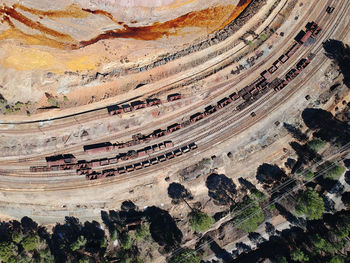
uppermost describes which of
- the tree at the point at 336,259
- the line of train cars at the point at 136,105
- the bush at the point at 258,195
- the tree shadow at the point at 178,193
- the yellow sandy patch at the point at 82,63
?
the yellow sandy patch at the point at 82,63

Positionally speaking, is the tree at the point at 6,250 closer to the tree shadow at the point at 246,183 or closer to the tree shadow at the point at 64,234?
the tree shadow at the point at 64,234

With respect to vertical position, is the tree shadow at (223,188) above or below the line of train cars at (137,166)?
below

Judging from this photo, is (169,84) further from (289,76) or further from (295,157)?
(295,157)

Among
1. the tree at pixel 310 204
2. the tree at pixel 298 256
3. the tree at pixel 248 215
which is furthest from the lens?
the tree at pixel 248 215

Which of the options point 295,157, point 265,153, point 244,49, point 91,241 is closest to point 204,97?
point 244,49

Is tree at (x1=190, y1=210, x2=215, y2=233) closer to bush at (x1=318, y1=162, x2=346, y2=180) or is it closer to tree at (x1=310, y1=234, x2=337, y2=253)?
tree at (x1=310, y1=234, x2=337, y2=253)

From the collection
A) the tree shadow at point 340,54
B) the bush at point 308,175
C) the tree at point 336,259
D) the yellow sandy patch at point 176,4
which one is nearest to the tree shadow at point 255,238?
the tree at point 336,259
